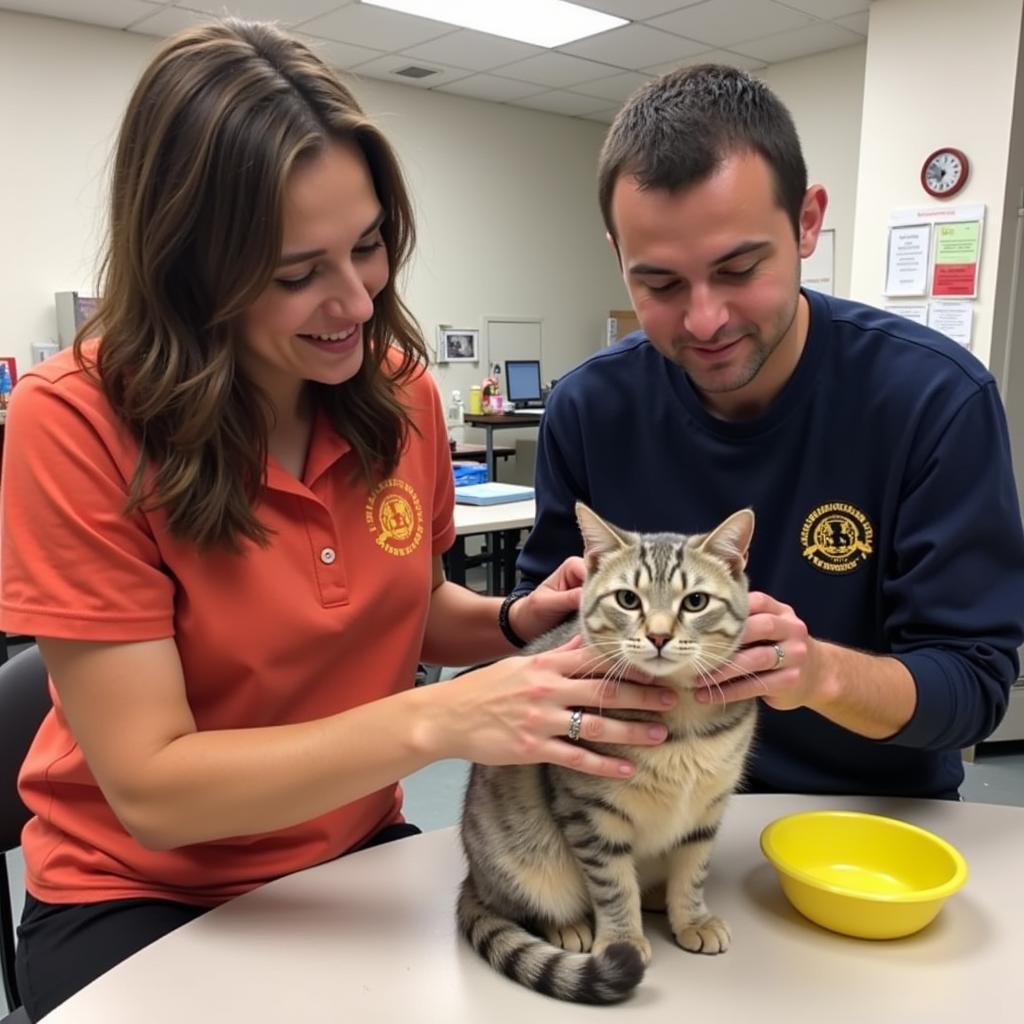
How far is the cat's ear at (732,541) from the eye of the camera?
108 centimetres

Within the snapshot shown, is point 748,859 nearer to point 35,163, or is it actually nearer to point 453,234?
point 35,163

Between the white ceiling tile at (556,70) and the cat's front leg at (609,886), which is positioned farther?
the white ceiling tile at (556,70)

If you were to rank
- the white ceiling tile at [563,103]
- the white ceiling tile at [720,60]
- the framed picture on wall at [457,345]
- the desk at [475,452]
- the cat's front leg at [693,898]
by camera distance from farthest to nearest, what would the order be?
the framed picture on wall at [457,345]
the white ceiling tile at [563,103]
the desk at [475,452]
the white ceiling tile at [720,60]
the cat's front leg at [693,898]

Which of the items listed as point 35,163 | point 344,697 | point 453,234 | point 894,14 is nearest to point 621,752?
point 344,697

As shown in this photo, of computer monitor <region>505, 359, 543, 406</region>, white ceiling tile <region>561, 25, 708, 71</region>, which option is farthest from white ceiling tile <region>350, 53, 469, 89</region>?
computer monitor <region>505, 359, 543, 406</region>

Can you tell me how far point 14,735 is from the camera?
1333 millimetres

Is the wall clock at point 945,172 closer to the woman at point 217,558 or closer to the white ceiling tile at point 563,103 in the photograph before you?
the white ceiling tile at point 563,103

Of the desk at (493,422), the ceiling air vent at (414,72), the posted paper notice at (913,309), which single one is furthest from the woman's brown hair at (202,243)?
the ceiling air vent at (414,72)

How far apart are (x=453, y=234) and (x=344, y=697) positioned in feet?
18.9

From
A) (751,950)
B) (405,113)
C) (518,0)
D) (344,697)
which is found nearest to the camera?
(751,950)

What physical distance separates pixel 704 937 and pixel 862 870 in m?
0.28

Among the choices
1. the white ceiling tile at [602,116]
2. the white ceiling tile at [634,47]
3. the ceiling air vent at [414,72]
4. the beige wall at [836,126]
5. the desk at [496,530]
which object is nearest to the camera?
the desk at [496,530]

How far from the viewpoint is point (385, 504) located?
131cm

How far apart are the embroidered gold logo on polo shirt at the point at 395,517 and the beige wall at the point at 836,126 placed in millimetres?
4723
